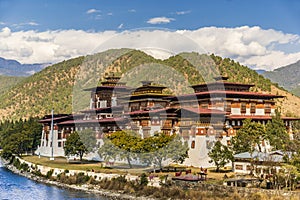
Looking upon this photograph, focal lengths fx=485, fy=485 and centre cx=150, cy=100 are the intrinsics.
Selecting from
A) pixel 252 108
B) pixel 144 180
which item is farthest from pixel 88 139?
pixel 252 108

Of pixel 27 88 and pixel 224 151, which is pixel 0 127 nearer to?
pixel 27 88

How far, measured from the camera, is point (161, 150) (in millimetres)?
54500

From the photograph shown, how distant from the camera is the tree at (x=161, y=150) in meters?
54.7

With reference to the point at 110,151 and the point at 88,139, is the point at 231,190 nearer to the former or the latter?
the point at 110,151

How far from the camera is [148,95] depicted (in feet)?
247

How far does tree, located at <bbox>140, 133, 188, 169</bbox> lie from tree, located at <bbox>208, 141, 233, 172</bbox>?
3.45 meters

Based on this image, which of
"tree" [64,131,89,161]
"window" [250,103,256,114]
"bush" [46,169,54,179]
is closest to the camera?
"bush" [46,169,54,179]

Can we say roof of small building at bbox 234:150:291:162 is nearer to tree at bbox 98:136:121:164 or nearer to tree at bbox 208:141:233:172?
tree at bbox 208:141:233:172

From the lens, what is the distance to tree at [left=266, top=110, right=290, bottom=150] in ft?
198

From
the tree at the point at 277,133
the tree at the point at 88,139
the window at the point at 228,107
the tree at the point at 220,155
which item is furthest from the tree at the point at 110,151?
the tree at the point at 277,133

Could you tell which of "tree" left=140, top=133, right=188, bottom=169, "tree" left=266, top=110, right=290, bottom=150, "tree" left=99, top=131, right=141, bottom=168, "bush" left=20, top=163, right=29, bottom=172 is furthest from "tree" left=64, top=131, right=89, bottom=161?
"tree" left=266, top=110, right=290, bottom=150

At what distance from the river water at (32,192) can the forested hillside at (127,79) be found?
66.8 meters

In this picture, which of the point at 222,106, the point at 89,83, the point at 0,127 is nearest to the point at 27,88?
the point at 89,83

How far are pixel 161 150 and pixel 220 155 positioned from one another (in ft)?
22.7
